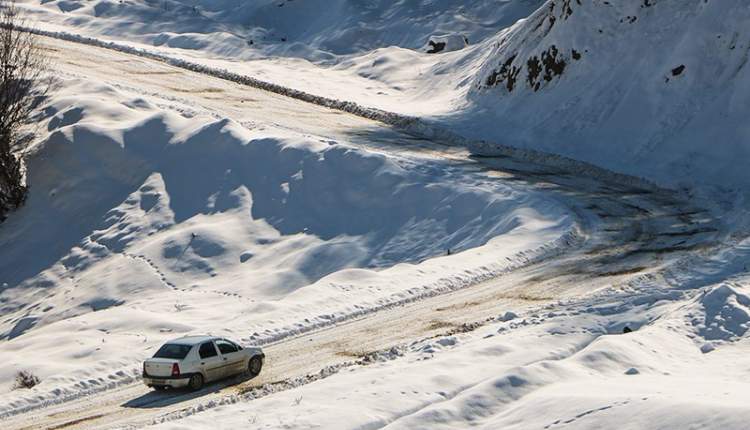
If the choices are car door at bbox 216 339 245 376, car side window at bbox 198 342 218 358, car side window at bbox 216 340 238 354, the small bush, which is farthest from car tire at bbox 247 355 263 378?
the small bush

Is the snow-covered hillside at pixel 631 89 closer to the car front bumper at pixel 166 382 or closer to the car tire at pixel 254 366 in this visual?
the car tire at pixel 254 366

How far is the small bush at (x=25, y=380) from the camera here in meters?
19.9

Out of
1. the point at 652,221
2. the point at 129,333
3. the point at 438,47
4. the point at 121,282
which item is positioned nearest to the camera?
the point at 129,333

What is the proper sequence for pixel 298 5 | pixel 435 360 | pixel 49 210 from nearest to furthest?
pixel 435 360 → pixel 49 210 → pixel 298 5

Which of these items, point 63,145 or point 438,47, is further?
point 438,47

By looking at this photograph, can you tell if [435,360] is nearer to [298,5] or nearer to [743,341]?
[743,341]

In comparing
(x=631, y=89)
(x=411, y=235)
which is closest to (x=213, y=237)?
(x=411, y=235)

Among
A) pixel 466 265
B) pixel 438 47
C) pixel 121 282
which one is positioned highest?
pixel 438 47

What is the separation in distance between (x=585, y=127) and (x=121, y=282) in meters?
17.2

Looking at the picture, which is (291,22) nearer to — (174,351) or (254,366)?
(254,366)

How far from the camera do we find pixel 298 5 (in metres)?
63.1

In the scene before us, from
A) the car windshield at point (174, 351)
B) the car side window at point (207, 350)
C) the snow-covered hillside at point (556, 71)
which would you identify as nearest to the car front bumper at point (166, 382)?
the car windshield at point (174, 351)

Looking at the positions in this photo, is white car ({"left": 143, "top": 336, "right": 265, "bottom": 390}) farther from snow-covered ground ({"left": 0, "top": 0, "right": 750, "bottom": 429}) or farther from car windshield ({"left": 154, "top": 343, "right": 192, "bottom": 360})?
snow-covered ground ({"left": 0, "top": 0, "right": 750, "bottom": 429})

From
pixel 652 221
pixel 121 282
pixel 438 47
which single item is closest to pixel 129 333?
pixel 121 282
